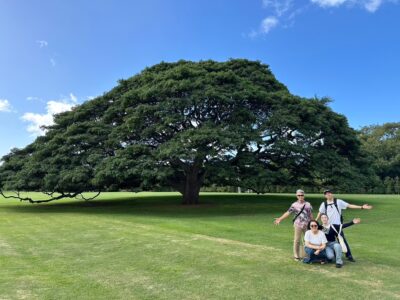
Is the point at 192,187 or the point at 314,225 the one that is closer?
the point at 314,225

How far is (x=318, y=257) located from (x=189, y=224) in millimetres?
8219

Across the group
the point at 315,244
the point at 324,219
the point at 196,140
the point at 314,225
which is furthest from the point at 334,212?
the point at 196,140

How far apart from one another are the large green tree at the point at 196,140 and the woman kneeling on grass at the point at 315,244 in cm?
1148

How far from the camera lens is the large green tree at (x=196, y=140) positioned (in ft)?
69.9

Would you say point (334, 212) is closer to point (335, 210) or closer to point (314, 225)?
point (335, 210)

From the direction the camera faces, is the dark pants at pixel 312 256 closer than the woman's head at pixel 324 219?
Yes

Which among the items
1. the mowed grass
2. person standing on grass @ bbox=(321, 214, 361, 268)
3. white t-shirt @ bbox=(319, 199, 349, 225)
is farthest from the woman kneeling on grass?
white t-shirt @ bbox=(319, 199, 349, 225)

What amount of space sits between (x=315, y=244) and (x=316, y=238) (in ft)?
0.44

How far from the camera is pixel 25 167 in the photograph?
2528cm

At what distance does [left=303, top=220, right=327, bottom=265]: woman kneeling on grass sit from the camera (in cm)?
865

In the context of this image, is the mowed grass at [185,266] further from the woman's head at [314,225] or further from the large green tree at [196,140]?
the large green tree at [196,140]

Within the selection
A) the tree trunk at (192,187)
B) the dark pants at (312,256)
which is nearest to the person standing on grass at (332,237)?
the dark pants at (312,256)

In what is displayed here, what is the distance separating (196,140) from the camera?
2012 cm

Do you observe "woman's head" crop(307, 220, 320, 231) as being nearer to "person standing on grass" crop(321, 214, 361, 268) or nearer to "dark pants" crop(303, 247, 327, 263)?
"person standing on grass" crop(321, 214, 361, 268)
